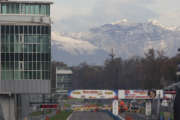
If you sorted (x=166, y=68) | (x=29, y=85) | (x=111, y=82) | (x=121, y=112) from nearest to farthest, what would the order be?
(x=29, y=85) → (x=121, y=112) → (x=166, y=68) → (x=111, y=82)

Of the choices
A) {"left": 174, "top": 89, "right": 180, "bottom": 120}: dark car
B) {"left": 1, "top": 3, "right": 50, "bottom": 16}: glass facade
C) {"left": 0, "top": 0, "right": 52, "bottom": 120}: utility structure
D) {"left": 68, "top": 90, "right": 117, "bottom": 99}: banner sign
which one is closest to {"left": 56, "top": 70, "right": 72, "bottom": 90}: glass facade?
{"left": 68, "top": 90, "right": 117, "bottom": 99}: banner sign

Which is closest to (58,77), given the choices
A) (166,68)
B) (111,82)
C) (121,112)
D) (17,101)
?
(111,82)

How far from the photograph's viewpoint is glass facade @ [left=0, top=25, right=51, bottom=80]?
64.4 meters

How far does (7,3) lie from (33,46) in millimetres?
7802

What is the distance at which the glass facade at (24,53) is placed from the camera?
211 ft

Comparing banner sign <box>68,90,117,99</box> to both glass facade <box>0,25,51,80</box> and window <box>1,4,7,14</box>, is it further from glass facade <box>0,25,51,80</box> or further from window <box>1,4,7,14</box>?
window <box>1,4,7,14</box>

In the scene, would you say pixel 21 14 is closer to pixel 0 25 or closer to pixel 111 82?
pixel 0 25

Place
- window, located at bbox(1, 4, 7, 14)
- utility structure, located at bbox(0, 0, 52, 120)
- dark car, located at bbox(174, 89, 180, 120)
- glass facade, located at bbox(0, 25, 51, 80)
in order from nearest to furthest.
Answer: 1. dark car, located at bbox(174, 89, 180, 120)
2. utility structure, located at bbox(0, 0, 52, 120)
3. glass facade, located at bbox(0, 25, 51, 80)
4. window, located at bbox(1, 4, 7, 14)

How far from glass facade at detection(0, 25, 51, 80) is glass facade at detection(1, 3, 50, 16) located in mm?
2270

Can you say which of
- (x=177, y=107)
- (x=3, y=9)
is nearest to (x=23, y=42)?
(x=3, y=9)

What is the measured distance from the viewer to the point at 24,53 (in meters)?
65.1

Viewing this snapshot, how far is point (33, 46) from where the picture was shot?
6538 cm

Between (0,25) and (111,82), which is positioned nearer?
(0,25)

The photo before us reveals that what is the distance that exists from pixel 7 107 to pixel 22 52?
8.77 m
